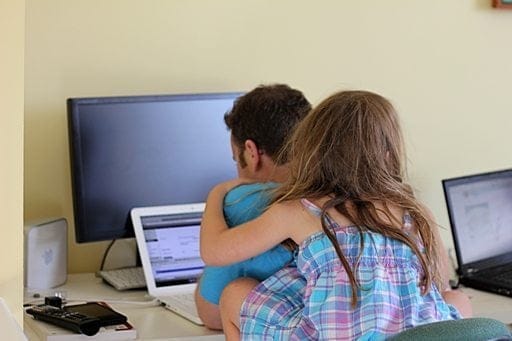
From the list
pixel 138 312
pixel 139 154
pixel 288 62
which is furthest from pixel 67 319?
pixel 288 62

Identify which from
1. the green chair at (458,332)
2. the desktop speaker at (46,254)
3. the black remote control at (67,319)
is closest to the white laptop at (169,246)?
the desktop speaker at (46,254)

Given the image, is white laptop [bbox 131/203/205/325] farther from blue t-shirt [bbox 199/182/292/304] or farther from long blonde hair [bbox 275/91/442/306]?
long blonde hair [bbox 275/91/442/306]

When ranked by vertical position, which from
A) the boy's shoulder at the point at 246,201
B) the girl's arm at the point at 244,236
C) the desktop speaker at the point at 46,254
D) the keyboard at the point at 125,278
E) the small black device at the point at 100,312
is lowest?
the keyboard at the point at 125,278

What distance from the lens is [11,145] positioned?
1.75 m

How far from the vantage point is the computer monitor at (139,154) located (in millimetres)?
2428

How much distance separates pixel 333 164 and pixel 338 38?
0.98 m

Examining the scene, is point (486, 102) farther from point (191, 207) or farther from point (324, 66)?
point (191, 207)

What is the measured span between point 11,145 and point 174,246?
0.76 metres

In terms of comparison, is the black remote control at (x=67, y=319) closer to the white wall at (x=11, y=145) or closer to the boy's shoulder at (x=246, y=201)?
the white wall at (x=11, y=145)

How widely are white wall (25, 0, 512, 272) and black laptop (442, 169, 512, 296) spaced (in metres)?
0.26

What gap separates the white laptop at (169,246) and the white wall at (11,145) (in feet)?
2.01

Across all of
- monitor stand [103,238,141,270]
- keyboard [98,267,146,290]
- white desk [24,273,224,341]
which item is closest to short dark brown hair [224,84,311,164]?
white desk [24,273,224,341]

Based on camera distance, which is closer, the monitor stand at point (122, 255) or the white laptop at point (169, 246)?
the white laptop at point (169, 246)

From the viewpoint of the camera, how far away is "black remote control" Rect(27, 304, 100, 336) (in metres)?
→ 1.98
